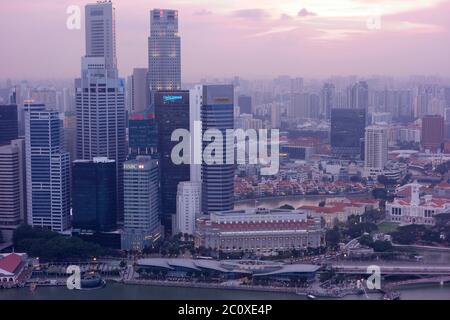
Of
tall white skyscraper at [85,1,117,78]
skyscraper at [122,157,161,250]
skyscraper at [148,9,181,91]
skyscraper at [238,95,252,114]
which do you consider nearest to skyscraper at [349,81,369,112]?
skyscraper at [238,95,252,114]

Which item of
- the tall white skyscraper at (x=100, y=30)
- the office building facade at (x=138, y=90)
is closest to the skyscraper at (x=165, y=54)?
the office building facade at (x=138, y=90)

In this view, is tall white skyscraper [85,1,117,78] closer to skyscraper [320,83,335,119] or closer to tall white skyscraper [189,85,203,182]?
tall white skyscraper [189,85,203,182]

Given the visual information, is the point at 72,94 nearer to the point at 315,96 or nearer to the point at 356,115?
the point at 315,96

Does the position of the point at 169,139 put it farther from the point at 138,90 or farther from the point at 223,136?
the point at 138,90

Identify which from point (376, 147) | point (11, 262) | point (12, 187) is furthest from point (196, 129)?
point (376, 147)

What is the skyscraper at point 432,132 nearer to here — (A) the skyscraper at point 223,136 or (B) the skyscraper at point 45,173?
(A) the skyscraper at point 223,136
